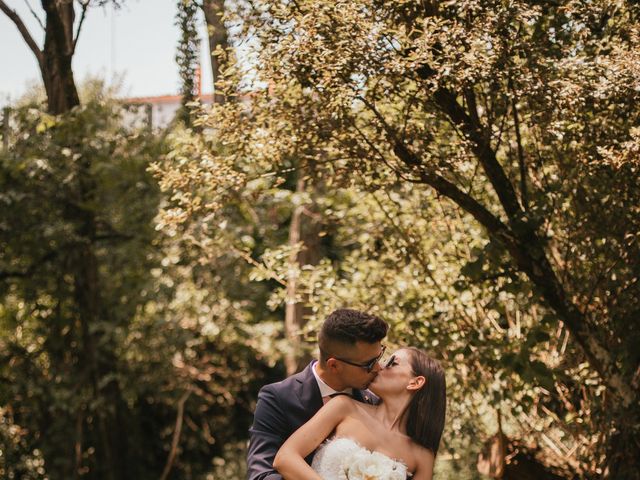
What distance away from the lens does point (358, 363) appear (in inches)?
129

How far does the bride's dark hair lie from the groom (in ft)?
0.59

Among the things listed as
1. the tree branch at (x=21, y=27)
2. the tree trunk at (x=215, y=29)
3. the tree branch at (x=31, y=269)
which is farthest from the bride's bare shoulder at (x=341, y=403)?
the tree branch at (x=31, y=269)

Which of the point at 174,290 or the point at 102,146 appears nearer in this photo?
the point at 102,146

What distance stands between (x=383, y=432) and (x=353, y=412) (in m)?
0.14

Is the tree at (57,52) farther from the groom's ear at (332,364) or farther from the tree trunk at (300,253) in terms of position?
the groom's ear at (332,364)

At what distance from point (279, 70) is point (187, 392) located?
8515 mm

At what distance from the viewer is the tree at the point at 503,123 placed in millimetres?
4523

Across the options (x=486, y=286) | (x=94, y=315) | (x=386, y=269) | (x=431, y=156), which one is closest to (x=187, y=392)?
(x=94, y=315)

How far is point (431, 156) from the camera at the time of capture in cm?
488

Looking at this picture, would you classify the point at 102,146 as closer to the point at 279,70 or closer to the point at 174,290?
the point at 174,290

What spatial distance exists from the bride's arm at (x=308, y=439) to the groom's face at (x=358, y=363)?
0.25 feet

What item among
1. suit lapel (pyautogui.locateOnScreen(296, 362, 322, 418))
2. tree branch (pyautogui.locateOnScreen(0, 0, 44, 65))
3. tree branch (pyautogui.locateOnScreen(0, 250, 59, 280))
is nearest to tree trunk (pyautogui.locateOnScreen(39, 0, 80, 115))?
tree branch (pyautogui.locateOnScreen(0, 0, 44, 65))

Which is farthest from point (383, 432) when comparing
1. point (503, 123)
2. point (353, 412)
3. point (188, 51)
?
point (188, 51)

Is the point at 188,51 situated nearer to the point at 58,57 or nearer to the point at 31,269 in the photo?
the point at 58,57
